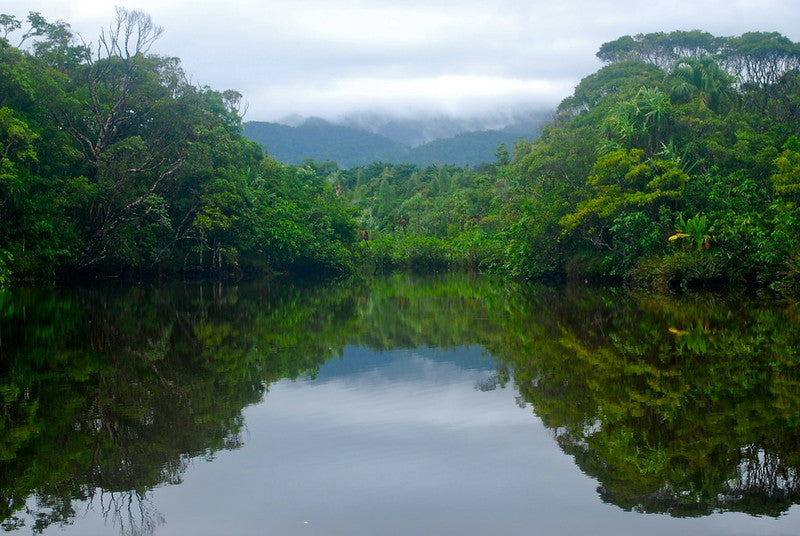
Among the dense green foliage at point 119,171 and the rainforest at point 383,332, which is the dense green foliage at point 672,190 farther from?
the dense green foliage at point 119,171

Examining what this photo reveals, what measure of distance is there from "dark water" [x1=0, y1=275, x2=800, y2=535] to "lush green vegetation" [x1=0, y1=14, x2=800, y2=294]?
445 inches

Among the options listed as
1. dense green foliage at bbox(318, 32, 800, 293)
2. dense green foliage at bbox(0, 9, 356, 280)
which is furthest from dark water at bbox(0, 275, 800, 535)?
dense green foliage at bbox(0, 9, 356, 280)

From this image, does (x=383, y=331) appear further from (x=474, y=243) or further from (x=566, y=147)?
(x=474, y=243)

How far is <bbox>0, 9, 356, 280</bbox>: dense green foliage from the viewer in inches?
1121

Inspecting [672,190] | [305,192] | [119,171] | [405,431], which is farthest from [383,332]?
[305,192]

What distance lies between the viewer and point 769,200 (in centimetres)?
2452

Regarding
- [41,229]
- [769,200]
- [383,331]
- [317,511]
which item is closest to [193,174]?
[41,229]

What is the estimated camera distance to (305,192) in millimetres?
45688

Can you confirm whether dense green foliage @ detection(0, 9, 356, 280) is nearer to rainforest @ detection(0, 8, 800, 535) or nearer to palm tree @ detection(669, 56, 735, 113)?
rainforest @ detection(0, 8, 800, 535)

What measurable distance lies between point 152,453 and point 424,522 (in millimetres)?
2702

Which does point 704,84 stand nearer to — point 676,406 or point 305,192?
point 305,192

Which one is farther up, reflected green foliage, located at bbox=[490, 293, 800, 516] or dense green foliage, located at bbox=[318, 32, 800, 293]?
dense green foliage, located at bbox=[318, 32, 800, 293]

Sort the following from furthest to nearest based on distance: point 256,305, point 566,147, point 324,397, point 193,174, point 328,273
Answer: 1. point 328,273
2. point 193,174
3. point 566,147
4. point 256,305
5. point 324,397

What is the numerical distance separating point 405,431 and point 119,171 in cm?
2784
